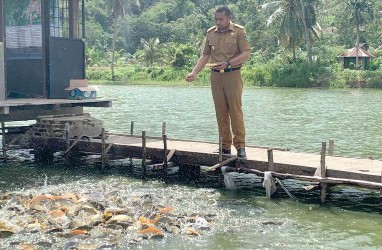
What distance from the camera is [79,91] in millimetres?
17250

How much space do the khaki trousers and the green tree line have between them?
46.3m

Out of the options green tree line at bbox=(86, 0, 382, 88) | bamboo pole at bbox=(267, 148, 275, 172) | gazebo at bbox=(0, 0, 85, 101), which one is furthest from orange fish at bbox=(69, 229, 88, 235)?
green tree line at bbox=(86, 0, 382, 88)

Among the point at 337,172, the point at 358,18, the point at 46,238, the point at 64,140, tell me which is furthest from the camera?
the point at 358,18

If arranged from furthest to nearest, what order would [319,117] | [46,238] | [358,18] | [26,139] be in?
1. [358,18]
2. [319,117]
3. [26,139]
4. [46,238]

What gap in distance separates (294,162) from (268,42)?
5919cm

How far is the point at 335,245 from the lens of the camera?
975 cm

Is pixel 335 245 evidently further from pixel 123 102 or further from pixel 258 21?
pixel 258 21

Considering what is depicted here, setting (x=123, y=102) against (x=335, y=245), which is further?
(x=123, y=102)

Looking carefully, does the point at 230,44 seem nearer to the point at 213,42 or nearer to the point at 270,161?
the point at 213,42

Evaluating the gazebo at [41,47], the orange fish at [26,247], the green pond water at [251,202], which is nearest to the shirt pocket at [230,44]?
the green pond water at [251,202]

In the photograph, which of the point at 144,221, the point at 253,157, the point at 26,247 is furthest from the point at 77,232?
the point at 253,157

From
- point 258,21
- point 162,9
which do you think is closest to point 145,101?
point 258,21

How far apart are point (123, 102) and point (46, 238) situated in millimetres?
34250

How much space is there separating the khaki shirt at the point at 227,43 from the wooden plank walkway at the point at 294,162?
83.6 inches
